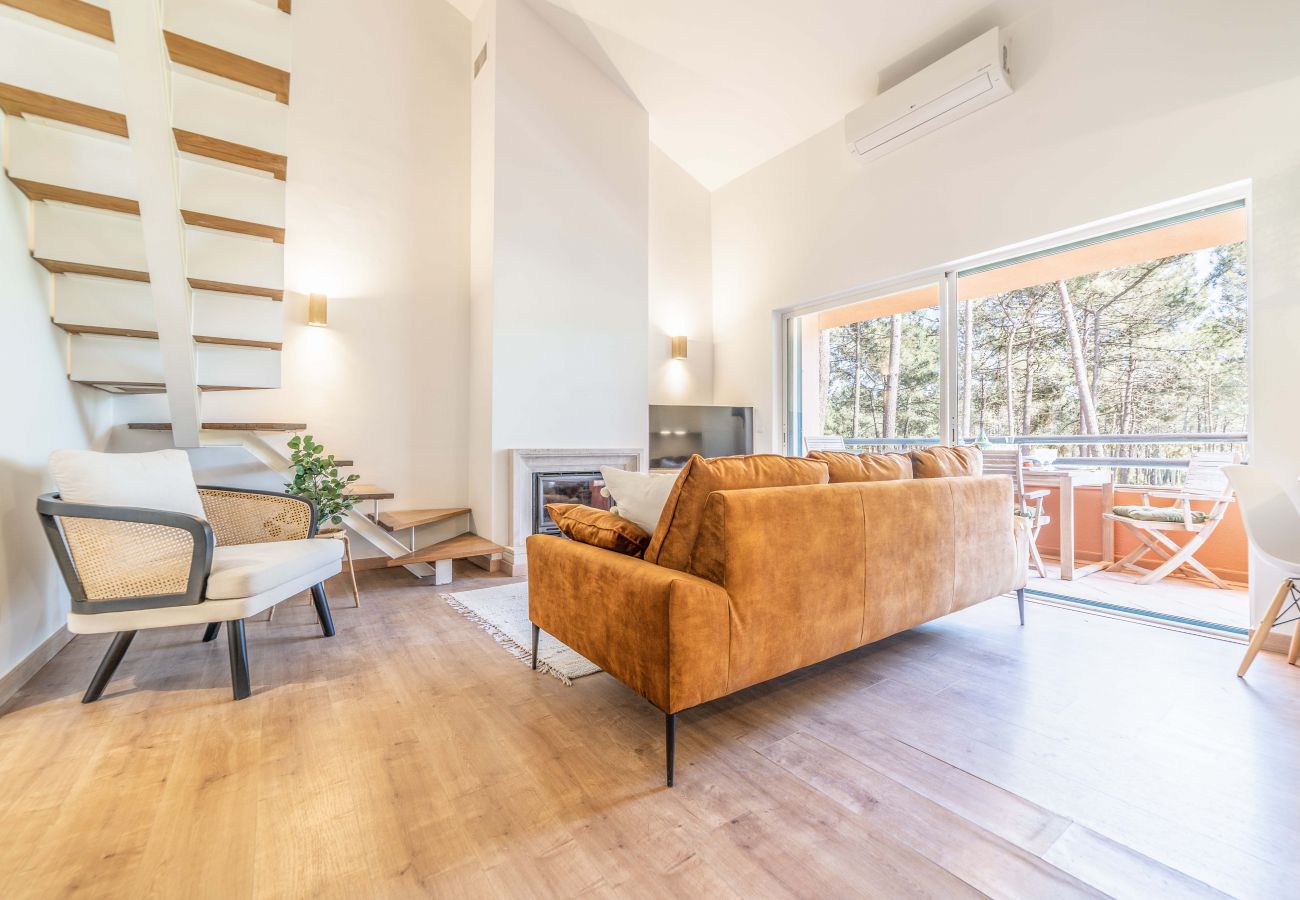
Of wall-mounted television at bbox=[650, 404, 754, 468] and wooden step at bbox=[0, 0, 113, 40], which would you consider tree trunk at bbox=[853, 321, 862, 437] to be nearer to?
wall-mounted television at bbox=[650, 404, 754, 468]

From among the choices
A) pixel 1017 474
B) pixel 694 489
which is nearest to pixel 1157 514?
pixel 1017 474

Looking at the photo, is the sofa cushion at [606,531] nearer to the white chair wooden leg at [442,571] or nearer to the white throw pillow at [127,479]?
the white throw pillow at [127,479]

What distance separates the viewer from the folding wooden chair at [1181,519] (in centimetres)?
290

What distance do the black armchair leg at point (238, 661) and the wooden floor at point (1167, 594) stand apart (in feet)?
13.4

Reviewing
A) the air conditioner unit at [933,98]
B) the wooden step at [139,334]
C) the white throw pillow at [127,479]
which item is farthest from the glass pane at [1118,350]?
the white throw pillow at [127,479]

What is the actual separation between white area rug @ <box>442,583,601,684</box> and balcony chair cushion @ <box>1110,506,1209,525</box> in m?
3.29

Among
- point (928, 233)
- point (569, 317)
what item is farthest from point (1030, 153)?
point (569, 317)

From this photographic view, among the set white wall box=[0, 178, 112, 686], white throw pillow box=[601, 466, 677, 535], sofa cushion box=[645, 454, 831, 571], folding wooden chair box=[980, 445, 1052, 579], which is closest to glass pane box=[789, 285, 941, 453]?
folding wooden chair box=[980, 445, 1052, 579]

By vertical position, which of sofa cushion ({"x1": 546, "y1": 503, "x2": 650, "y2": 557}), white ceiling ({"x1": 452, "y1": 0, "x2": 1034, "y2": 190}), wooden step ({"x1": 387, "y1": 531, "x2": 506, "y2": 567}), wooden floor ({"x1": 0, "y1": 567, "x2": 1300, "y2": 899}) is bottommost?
wooden floor ({"x1": 0, "y1": 567, "x2": 1300, "y2": 899})

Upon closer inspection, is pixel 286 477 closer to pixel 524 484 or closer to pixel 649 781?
pixel 524 484

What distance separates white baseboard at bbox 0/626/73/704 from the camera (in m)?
1.89

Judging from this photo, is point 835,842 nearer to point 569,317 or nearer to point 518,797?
point 518,797

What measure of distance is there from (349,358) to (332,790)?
126 inches

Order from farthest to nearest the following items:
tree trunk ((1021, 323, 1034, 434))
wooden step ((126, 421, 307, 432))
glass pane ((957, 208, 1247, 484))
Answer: tree trunk ((1021, 323, 1034, 434)) < wooden step ((126, 421, 307, 432)) < glass pane ((957, 208, 1247, 484))
